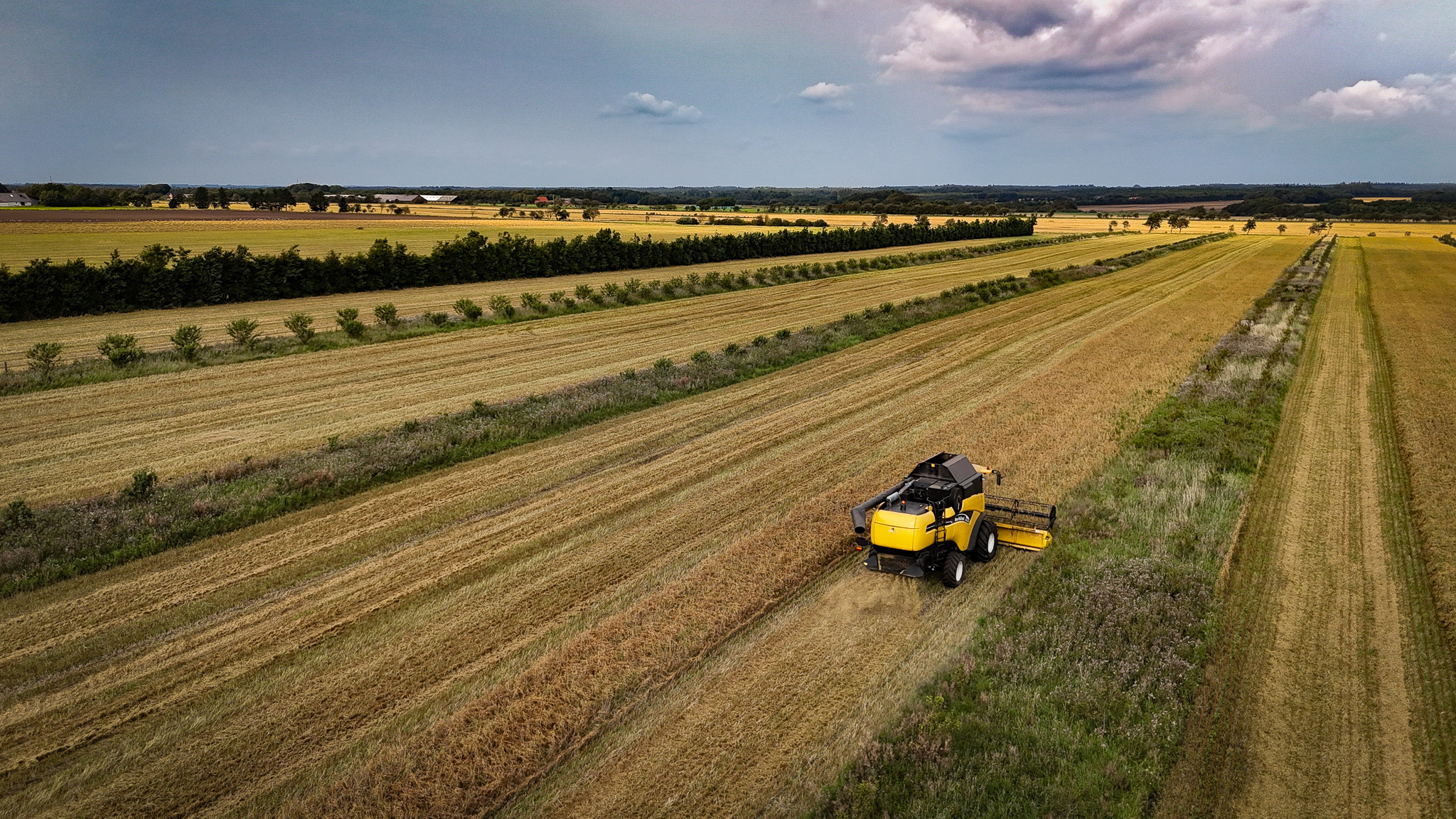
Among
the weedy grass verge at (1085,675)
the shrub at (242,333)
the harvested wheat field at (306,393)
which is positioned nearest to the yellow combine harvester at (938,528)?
the weedy grass verge at (1085,675)

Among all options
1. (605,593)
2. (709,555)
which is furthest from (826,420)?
(605,593)

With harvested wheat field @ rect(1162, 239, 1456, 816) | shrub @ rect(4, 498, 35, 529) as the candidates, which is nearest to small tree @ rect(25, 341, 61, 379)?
shrub @ rect(4, 498, 35, 529)

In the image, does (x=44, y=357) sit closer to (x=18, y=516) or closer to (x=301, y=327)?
(x=301, y=327)

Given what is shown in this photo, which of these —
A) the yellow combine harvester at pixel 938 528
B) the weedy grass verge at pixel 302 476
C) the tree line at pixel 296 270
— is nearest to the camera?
→ the yellow combine harvester at pixel 938 528

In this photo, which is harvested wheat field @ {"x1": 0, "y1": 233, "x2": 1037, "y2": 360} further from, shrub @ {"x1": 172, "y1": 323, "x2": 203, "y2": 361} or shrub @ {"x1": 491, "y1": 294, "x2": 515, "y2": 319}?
shrub @ {"x1": 491, "y1": 294, "x2": 515, "y2": 319}

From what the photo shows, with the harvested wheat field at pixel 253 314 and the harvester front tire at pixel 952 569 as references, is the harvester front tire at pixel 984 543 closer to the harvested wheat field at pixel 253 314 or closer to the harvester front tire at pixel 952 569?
the harvester front tire at pixel 952 569

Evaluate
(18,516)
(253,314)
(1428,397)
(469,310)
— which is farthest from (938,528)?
(253,314)
